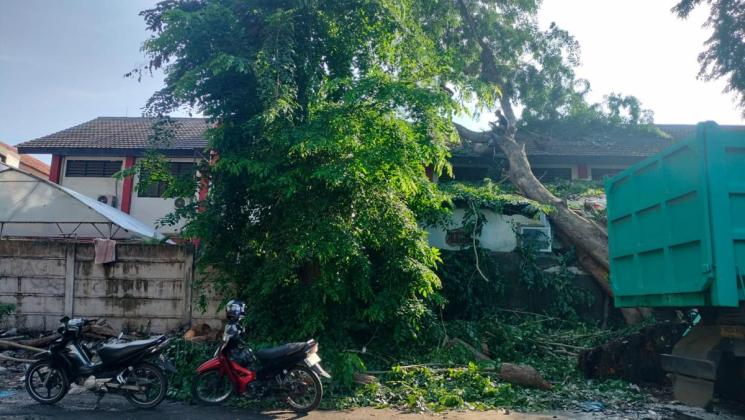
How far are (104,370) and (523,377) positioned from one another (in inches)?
207

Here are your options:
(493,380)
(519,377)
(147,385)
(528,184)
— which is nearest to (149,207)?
(528,184)

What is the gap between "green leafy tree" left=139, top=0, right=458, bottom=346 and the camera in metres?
7.22

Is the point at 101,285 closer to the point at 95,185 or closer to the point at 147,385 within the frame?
the point at 147,385

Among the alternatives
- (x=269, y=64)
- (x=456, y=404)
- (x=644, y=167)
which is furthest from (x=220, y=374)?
(x=644, y=167)

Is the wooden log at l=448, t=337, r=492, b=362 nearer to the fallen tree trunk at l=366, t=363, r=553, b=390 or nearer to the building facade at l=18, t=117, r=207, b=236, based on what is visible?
the fallen tree trunk at l=366, t=363, r=553, b=390

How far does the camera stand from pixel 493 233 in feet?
38.2

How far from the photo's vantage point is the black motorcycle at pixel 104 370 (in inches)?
236

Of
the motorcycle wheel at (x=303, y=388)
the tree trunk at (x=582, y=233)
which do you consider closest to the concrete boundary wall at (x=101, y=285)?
the motorcycle wheel at (x=303, y=388)

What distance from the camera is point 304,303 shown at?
290 inches

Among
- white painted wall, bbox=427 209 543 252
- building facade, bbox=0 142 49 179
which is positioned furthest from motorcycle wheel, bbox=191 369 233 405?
building facade, bbox=0 142 49 179

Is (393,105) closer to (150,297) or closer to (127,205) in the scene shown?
(150,297)

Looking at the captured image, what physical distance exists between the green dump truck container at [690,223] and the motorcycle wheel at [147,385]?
560cm

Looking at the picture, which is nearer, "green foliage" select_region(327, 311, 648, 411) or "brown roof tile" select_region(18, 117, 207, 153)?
"green foliage" select_region(327, 311, 648, 411)

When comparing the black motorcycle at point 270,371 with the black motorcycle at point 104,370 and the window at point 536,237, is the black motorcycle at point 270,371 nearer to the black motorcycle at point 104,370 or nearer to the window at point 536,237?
the black motorcycle at point 104,370
